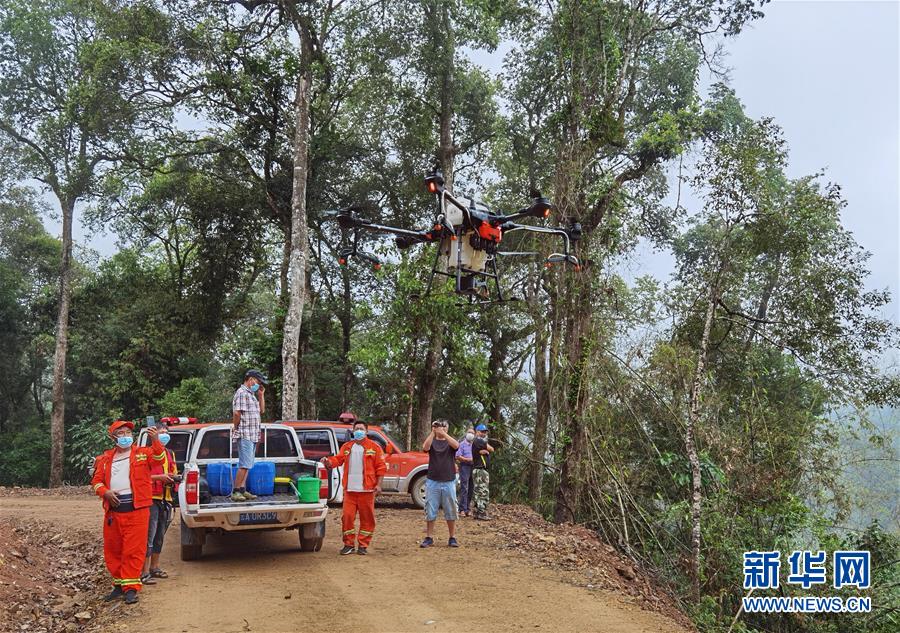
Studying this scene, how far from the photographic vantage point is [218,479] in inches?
333

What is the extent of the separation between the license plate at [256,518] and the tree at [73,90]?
1360 centimetres

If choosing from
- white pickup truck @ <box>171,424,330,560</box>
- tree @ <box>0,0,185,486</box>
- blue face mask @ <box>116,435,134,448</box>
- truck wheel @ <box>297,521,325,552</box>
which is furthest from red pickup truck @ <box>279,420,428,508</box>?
Result: tree @ <box>0,0,185,486</box>

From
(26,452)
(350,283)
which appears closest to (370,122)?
(350,283)

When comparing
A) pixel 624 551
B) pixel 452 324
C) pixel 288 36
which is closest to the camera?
pixel 624 551

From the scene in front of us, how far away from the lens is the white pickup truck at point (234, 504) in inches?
313

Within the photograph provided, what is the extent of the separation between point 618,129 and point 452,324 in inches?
287

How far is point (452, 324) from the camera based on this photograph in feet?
58.6

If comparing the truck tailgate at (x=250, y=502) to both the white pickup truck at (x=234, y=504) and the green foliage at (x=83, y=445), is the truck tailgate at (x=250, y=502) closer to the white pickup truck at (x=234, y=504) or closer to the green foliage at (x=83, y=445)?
the white pickup truck at (x=234, y=504)

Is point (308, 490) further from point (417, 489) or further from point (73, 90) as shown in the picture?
point (73, 90)

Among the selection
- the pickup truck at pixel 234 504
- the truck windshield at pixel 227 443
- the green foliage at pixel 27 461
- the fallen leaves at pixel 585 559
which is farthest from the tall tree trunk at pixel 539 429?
the green foliage at pixel 27 461

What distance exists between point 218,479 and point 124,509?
1479 mm

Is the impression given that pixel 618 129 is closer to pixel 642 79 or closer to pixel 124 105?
pixel 642 79

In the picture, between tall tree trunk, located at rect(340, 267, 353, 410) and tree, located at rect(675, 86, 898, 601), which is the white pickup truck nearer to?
tree, located at rect(675, 86, 898, 601)

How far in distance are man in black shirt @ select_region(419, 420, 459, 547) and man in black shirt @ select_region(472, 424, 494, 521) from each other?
9.23 ft
